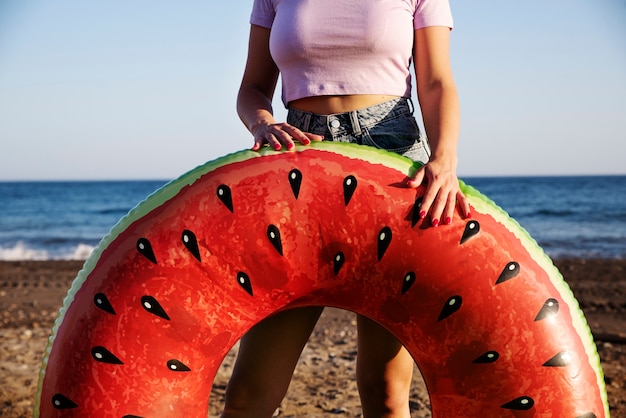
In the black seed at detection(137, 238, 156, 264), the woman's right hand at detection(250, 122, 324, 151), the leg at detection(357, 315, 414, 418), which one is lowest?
the leg at detection(357, 315, 414, 418)

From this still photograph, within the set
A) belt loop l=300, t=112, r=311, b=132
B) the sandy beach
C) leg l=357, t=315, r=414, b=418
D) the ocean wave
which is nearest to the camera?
belt loop l=300, t=112, r=311, b=132

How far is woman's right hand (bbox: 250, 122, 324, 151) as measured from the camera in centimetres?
175

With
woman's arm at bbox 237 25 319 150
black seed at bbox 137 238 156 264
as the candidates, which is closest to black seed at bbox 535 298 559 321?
woman's arm at bbox 237 25 319 150

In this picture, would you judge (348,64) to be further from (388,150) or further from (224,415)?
(224,415)

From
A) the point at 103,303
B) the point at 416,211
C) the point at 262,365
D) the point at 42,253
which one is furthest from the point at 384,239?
the point at 42,253

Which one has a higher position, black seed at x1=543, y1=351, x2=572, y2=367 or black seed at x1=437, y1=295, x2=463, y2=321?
black seed at x1=437, y1=295, x2=463, y2=321

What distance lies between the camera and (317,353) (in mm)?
4738

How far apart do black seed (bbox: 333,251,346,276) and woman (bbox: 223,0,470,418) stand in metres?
0.24

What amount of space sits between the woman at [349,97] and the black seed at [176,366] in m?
0.27

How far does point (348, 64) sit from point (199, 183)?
20.4 inches

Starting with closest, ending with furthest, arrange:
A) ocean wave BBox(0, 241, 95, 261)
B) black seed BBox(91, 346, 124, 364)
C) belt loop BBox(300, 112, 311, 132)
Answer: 1. black seed BBox(91, 346, 124, 364)
2. belt loop BBox(300, 112, 311, 132)
3. ocean wave BBox(0, 241, 95, 261)

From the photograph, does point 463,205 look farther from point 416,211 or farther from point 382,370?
point 382,370

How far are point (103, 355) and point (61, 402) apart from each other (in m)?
0.16

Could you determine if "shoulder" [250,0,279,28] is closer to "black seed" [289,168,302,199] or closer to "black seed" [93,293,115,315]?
"black seed" [289,168,302,199]
